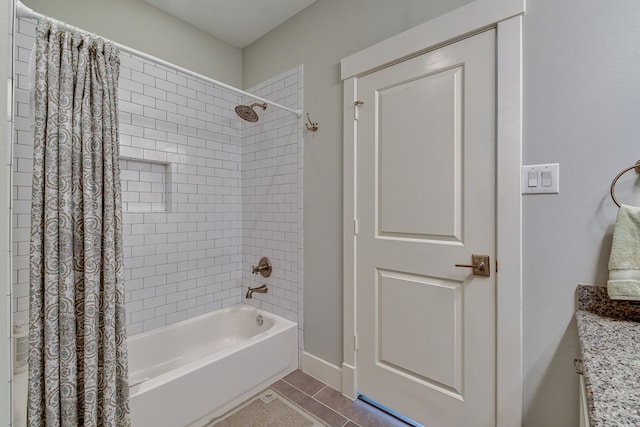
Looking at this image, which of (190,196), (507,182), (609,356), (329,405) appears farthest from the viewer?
(190,196)

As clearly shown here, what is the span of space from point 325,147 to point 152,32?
1.63 metres

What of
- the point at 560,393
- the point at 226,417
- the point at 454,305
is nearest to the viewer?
the point at 560,393

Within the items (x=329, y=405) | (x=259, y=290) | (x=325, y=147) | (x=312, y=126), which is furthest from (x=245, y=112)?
(x=329, y=405)

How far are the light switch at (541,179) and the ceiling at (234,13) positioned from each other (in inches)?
74.7

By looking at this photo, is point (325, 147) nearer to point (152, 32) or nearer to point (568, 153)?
point (568, 153)

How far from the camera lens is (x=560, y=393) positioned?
117 cm

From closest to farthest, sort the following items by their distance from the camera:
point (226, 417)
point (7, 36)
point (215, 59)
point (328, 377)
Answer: point (7, 36), point (226, 417), point (328, 377), point (215, 59)

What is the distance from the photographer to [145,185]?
2076 mm

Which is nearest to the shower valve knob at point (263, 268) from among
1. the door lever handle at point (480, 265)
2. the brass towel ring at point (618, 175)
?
the door lever handle at point (480, 265)

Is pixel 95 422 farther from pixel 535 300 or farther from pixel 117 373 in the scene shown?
pixel 535 300

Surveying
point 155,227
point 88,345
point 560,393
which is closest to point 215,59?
point 155,227

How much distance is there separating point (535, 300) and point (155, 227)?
2410 mm

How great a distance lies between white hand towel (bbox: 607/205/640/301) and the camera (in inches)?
38.4

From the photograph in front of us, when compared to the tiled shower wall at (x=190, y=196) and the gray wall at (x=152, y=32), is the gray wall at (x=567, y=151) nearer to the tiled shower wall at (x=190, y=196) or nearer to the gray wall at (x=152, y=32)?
the tiled shower wall at (x=190, y=196)
